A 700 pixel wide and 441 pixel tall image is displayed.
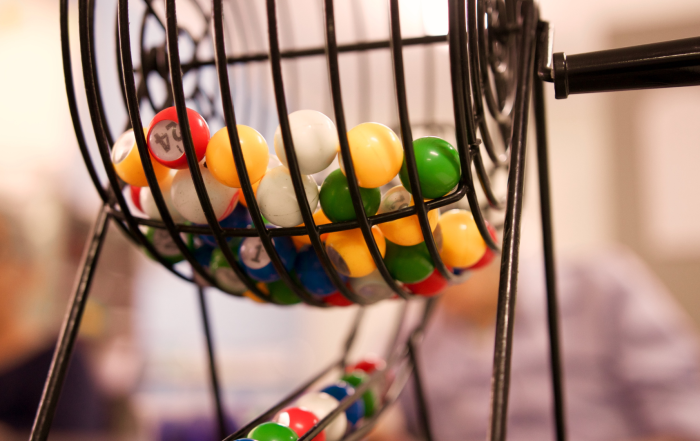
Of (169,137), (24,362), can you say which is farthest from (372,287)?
(24,362)

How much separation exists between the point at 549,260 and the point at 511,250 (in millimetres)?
120

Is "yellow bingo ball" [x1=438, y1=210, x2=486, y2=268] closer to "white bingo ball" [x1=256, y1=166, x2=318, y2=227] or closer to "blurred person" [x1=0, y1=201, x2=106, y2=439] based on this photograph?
"white bingo ball" [x1=256, y1=166, x2=318, y2=227]

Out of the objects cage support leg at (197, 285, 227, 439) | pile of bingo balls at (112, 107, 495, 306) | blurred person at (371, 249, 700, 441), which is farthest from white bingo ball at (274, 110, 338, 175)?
blurred person at (371, 249, 700, 441)

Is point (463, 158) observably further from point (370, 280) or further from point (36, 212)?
point (36, 212)

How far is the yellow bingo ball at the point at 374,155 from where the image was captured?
21 cm

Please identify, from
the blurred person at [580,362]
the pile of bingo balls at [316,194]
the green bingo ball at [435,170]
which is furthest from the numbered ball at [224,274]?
the blurred person at [580,362]

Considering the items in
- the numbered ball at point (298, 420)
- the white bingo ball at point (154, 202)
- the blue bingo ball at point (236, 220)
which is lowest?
the numbered ball at point (298, 420)

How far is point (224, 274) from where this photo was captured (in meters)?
0.27

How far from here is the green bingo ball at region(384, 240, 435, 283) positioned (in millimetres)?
244

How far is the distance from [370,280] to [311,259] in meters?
0.03

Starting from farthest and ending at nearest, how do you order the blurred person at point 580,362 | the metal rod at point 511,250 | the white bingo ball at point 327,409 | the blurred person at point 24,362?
the blurred person at point 580,362, the blurred person at point 24,362, the white bingo ball at point 327,409, the metal rod at point 511,250

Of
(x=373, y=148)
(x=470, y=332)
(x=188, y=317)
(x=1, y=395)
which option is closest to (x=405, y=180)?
(x=373, y=148)

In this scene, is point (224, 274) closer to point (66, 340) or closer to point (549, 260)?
point (66, 340)

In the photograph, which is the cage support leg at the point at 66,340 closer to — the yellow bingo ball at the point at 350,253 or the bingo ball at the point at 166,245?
the bingo ball at the point at 166,245
